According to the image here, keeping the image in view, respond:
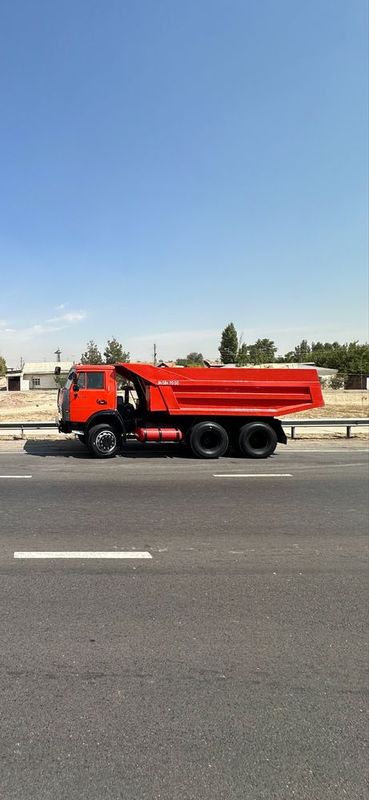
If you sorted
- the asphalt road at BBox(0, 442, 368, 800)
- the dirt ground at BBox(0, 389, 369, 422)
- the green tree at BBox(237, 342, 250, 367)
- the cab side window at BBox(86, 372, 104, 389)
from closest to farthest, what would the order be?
the asphalt road at BBox(0, 442, 368, 800) → the cab side window at BBox(86, 372, 104, 389) → the dirt ground at BBox(0, 389, 369, 422) → the green tree at BBox(237, 342, 250, 367)

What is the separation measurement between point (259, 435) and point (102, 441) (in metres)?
3.89

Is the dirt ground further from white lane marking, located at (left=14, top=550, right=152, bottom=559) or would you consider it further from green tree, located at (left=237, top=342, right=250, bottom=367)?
green tree, located at (left=237, top=342, right=250, bottom=367)

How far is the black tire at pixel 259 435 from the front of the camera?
41.4 ft

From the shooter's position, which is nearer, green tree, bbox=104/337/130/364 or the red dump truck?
the red dump truck

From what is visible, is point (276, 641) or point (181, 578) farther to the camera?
point (181, 578)

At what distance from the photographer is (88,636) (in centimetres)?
352

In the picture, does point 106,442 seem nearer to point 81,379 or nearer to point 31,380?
point 81,379

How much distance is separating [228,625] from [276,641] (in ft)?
1.26

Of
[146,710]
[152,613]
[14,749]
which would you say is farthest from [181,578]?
[14,749]

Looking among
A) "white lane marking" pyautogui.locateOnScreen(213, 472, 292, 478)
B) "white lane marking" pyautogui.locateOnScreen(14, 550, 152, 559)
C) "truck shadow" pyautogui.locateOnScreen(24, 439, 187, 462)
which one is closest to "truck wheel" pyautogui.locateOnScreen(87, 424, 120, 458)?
"truck shadow" pyautogui.locateOnScreen(24, 439, 187, 462)

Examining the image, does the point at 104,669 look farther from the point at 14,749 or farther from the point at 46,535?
the point at 46,535

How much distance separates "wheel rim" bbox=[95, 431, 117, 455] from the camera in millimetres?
12086

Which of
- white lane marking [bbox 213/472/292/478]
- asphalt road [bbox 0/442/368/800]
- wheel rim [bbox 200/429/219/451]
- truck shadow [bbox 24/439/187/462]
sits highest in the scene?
wheel rim [bbox 200/429/219/451]

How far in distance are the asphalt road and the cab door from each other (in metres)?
5.37
